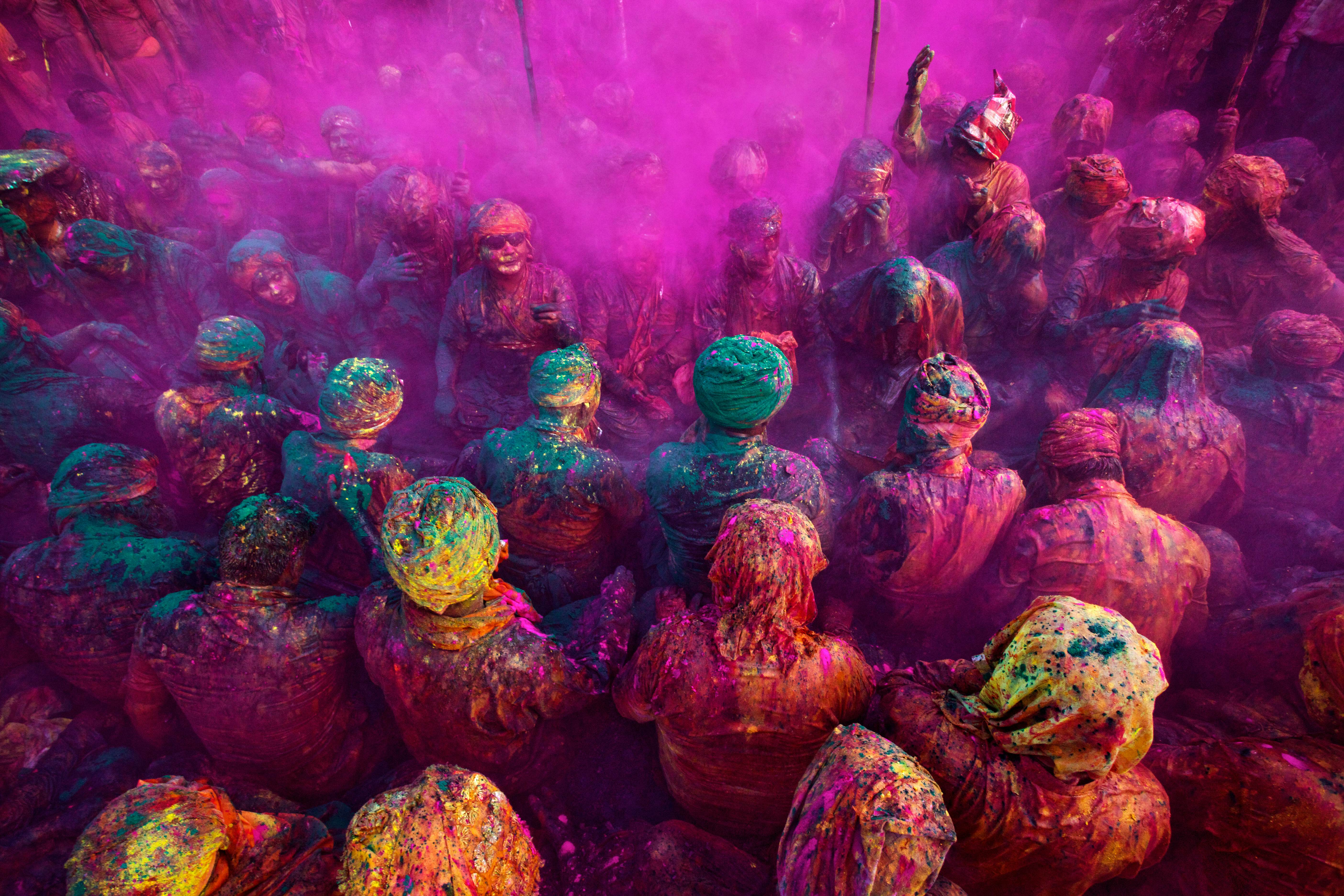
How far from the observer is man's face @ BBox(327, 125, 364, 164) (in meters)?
7.73

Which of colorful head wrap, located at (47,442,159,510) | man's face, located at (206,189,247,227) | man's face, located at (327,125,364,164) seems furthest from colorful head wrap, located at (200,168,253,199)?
colorful head wrap, located at (47,442,159,510)

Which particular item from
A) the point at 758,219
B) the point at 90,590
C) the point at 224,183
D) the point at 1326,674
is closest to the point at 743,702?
the point at 1326,674

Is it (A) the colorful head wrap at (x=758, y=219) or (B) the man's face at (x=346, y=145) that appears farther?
(B) the man's face at (x=346, y=145)

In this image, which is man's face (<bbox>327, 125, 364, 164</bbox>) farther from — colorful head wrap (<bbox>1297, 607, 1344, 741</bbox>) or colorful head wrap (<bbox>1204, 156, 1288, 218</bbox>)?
colorful head wrap (<bbox>1297, 607, 1344, 741</bbox>)

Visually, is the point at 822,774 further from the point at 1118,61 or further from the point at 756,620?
the point at 1118,61

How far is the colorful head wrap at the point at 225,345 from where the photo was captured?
4.06m

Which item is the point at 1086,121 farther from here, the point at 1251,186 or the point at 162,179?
the point at 162,179

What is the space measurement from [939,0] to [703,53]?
18.4ft

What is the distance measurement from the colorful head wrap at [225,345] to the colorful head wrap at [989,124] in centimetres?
655

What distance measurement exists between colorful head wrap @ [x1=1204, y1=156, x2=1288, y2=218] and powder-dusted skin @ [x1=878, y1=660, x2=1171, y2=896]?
5.62 m

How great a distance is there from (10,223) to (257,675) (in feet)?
18.9

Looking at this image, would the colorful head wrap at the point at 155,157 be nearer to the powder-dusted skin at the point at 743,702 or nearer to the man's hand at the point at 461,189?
the man's hand at the point at 461,189

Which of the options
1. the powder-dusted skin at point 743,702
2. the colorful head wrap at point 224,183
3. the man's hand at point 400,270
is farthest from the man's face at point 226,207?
the powder-dusted skin at point 743,702

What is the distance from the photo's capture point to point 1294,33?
7605mm
